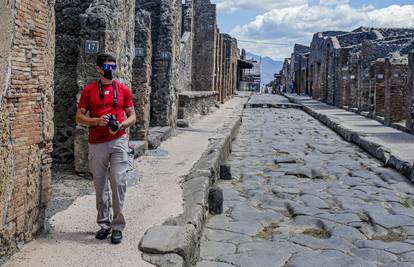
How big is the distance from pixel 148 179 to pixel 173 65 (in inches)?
234

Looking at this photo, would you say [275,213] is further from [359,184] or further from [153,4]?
[153,4]

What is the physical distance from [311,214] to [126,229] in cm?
248

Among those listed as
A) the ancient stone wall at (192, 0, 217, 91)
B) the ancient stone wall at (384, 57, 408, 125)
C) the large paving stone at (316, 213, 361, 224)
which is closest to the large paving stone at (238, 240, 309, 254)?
the large paving stone at (316, 213, 361, 224)

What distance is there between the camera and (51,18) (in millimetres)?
4348

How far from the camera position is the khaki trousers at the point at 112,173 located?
4227 millimetres

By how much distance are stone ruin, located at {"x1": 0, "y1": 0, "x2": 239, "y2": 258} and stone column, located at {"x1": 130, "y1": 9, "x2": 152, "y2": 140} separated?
2 centimetres

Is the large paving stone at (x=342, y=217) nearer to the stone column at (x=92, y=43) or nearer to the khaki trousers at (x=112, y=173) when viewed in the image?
the khaki trousers at (x=112, y=173)

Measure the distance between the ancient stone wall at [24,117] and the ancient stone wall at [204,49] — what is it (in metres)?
19.0

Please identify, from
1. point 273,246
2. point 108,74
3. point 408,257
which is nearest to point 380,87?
point 408,257

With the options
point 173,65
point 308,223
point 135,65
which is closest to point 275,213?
point 308,223

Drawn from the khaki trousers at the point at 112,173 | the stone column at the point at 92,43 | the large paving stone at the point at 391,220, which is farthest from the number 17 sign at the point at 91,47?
the large paving stone at the point at 391,220

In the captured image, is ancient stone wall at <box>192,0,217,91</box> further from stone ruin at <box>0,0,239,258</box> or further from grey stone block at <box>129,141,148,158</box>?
grey stone block at <box>129,141,148,158</box>

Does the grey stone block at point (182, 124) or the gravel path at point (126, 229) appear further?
the grey stone block at point (182, 124)

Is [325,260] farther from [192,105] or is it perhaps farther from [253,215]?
[192,105]
